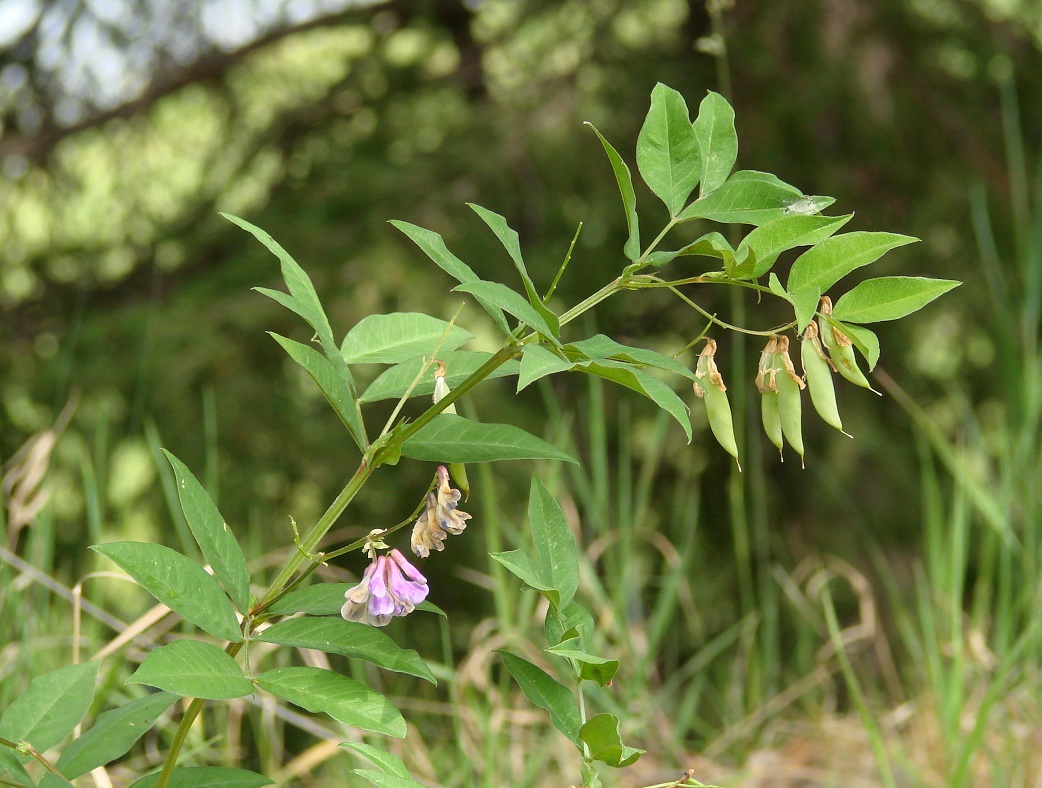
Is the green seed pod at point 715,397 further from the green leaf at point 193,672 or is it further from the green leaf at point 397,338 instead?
the green leaf at point 193,672

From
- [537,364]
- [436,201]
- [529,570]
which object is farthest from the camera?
[436,201]

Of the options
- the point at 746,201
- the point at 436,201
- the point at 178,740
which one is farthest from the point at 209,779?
the point at 436,201

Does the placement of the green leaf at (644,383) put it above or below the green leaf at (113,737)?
above

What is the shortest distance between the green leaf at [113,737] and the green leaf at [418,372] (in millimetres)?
184

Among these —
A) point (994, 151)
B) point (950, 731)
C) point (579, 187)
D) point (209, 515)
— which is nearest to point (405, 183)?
point (579, 187)

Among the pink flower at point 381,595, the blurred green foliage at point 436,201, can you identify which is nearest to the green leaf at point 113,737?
the pink flower at point 381,595

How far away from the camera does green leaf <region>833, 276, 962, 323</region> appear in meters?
0.45

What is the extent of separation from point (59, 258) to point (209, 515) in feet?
7.11

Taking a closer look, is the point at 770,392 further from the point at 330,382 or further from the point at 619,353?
the point at 330,382

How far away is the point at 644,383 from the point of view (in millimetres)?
420

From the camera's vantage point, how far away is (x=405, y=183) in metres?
2.11

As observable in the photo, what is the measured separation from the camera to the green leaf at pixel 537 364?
368 mm

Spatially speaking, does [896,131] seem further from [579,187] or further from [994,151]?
[579,187]

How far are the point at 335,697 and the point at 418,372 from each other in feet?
0.53
